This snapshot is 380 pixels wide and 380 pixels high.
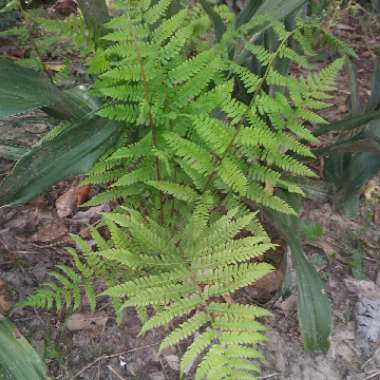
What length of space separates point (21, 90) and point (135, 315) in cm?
84

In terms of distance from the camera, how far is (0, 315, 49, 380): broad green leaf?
1.26 metres

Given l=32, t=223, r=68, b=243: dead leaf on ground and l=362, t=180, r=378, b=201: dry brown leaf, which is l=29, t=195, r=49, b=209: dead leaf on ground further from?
l=362, t=180, r=378, b=201: dry brown leaf

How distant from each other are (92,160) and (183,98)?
1.12 ft

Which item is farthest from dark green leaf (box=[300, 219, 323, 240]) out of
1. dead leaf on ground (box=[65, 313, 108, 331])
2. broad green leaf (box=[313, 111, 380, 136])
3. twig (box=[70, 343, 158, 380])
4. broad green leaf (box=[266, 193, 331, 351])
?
dead leaf on ground (box=[65, 313, 108, 331])

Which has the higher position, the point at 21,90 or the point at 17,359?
the point at 21,90

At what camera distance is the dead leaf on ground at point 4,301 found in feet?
5.11

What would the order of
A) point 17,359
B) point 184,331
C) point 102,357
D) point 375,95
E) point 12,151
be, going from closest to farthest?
point 184,331 → point 17,359 → point 102,357 → point 12,151 → point 375,95

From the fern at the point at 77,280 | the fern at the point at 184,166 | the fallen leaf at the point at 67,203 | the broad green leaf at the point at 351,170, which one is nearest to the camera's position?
the fern at the point at 184,166

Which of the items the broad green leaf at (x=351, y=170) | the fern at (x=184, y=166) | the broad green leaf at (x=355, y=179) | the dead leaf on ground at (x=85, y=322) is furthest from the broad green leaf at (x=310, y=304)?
A: the dead leaf on ground at (x=85, y=322)

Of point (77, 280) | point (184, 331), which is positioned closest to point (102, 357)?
point (77, 280)

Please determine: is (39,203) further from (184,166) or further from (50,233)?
(184,166)

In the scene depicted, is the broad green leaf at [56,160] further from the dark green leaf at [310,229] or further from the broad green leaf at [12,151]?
the dark green leaf at [310,229]

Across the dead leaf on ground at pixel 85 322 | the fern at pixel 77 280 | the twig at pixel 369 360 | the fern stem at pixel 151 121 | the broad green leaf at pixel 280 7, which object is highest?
the broad green leaf at pixel 280 7

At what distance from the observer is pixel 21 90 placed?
4.35 ft
